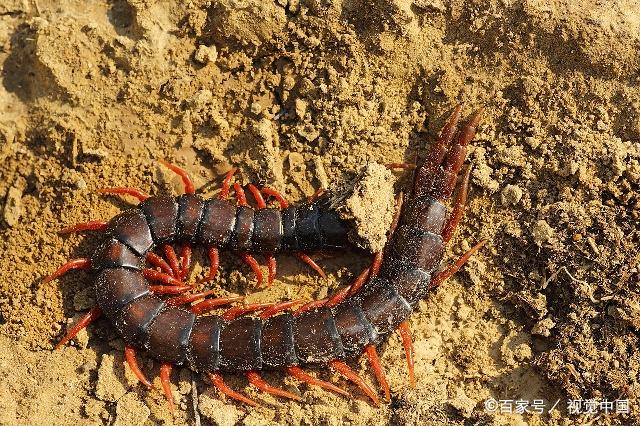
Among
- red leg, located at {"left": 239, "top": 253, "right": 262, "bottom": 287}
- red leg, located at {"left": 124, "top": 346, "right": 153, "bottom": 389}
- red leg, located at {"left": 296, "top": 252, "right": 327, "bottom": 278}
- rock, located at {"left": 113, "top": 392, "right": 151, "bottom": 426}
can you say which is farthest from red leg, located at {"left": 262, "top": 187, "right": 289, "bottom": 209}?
rock, located at {"left": 113, "top": 392, "right": 151, "bottom": 426}

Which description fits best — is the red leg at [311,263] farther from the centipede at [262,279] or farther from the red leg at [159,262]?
the red leg at [159,262]

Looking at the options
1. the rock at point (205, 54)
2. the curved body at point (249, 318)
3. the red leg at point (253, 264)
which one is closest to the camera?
the curved body at point (249, 318)

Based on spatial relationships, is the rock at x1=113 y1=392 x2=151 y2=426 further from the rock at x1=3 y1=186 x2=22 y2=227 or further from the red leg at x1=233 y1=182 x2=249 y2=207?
the rock at x1=3 y1=186 x2=22 y2=227

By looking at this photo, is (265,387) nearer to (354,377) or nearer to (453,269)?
(354,377)

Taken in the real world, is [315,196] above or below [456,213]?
below

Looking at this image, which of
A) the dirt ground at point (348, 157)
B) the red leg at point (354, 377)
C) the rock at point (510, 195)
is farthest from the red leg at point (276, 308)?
the rock at point (510, 195)

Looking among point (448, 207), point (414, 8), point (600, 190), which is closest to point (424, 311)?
point (448, 207)

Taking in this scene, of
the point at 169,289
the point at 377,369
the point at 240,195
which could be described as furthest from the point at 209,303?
the point at 377,369

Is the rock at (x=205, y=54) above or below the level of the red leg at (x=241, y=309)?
above
